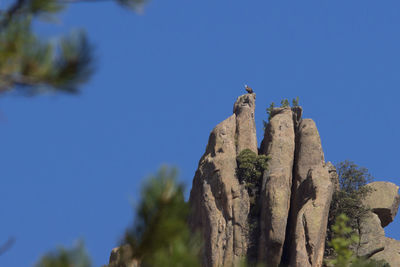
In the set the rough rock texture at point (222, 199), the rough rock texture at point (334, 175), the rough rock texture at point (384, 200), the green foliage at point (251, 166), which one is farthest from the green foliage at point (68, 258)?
the rough rock texture at point (384, 200)

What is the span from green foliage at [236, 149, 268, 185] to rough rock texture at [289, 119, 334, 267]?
2.73 metres

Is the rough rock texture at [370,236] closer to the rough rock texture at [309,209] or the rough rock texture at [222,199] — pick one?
the rough rock texture at [309,209]

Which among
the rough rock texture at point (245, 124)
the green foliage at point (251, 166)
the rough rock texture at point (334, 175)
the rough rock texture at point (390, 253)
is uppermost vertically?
the rough rock texture at point (245, 124)

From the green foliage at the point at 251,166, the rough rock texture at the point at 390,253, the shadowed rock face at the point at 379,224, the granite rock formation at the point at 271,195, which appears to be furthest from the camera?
the rough rock texture at the point at 390,253

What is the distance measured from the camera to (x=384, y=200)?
55281mm

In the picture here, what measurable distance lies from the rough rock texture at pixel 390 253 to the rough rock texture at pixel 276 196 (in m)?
8.62

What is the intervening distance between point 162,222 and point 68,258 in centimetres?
141

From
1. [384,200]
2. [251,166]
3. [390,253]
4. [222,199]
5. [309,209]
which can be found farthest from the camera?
[384,200]

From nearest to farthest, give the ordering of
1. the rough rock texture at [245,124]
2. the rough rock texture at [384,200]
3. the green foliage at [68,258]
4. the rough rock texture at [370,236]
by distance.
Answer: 1. the green foliage at [68,258]
2. the rough rock texture at [370,236]
3. the rough rock texture at [245,124]
4. the rough rock texture at [384,200]

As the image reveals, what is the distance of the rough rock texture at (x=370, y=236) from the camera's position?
5050 centimetres

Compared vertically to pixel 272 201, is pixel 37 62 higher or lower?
lower

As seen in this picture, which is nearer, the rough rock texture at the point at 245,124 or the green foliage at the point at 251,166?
the green foliage at the point at 251,166

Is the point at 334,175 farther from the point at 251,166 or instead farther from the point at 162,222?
the point at 162,222

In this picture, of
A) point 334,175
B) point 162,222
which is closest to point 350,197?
point 334,175
